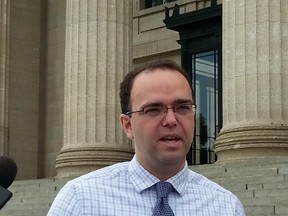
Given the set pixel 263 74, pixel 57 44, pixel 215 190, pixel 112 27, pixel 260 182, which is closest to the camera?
pixel 215 190

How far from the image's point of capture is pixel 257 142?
1828 centimetres

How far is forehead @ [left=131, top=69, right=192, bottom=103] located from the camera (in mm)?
3062

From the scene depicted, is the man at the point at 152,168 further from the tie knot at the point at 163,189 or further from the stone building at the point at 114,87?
the stone building at the point at 114,87

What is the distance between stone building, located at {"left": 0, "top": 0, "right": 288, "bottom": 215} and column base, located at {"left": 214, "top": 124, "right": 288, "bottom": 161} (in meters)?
0.02

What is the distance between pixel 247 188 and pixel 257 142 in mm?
2957

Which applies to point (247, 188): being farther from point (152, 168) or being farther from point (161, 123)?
point (161, 123)

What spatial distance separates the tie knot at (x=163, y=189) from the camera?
10.0 feet

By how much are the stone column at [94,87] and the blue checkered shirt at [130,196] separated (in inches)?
726

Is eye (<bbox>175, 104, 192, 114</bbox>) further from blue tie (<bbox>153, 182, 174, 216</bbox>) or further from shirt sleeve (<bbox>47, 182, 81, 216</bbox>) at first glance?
shirt sleeve (<bbox>47, 182, 81, 216</bbox>)

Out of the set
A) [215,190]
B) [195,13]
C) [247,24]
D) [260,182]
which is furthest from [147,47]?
[215,190]

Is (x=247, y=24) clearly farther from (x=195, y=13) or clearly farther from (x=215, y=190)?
(x=215, y=190)

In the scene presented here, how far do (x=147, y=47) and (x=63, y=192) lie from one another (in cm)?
2775

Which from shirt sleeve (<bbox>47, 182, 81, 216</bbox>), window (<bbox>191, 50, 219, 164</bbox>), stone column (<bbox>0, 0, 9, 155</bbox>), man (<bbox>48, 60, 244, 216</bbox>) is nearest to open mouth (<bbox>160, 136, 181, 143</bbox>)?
man (<bbox>48, 60, 244, 216</bbox>)

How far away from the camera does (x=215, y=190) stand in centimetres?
328
